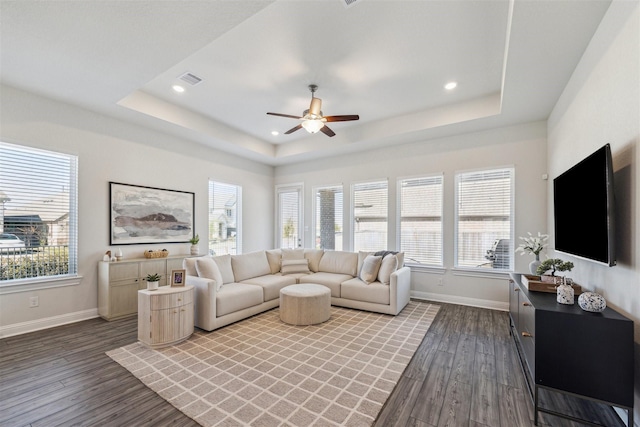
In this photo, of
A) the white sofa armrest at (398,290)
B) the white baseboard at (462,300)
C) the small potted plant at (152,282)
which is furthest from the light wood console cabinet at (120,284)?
the white baseboard at (462,300)

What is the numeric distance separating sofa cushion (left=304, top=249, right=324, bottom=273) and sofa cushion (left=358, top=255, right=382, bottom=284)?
3.67 feet

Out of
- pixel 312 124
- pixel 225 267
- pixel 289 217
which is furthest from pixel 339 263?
pixel 312 124

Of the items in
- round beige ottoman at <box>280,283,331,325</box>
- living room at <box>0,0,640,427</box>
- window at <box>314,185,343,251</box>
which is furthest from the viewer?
window at <box>314,185,343,251</box>

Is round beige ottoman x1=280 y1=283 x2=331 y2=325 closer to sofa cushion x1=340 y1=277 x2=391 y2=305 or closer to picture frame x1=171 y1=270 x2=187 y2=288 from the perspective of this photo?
sofa cushion x1=340 y1=277 x2=391 y2=305

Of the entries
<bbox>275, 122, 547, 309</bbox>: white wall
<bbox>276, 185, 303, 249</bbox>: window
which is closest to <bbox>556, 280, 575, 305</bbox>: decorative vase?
<bbox>275, 122, 547, 309</bbox>: white wall

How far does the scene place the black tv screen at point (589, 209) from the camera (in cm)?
195

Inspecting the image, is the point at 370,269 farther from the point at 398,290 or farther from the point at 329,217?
the point at 329,217

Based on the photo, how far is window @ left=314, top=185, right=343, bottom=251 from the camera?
20.6ft

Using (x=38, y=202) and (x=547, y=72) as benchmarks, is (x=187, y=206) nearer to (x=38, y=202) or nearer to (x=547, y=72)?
(x=38, y=202)

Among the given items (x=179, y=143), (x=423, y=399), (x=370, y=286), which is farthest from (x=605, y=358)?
(x=179, y=143)

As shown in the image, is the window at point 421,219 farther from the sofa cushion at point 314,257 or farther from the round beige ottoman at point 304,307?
the round beige ottoman at point 304,307

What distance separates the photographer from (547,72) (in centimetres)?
Answer: 293

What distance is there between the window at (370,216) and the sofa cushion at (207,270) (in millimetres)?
3072

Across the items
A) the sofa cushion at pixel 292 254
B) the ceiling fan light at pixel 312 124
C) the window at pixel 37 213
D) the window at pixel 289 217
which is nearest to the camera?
the window at pixel 37 213
